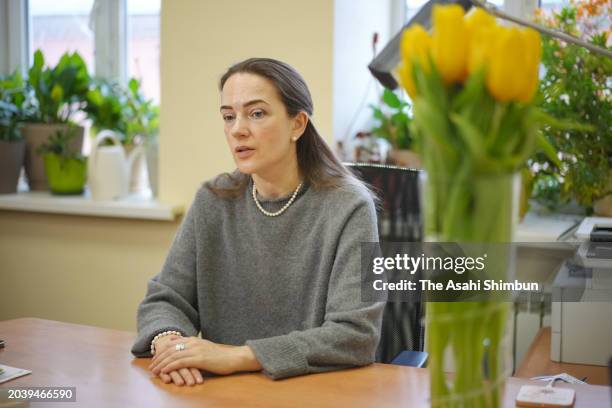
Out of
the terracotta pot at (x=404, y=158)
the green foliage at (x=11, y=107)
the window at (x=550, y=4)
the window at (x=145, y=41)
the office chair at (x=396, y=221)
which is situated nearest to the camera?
the office chair at (x=396, y=221)

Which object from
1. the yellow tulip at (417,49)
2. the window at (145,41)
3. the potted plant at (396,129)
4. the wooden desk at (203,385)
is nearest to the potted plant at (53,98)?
the window at (145,41)

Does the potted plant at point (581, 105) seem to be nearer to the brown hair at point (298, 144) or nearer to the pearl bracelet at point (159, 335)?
the brown hair at point (298, 144)

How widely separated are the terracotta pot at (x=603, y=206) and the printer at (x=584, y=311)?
471mm

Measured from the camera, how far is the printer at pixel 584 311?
1.81m

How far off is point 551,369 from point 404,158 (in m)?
1.07

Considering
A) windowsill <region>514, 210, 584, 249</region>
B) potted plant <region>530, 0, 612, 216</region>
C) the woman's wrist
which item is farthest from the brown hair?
potted plant <region>530, 0, 612, 216</region>

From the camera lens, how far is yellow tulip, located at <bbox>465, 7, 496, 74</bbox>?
0.75 meters

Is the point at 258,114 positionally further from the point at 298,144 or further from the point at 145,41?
the point at 145,41

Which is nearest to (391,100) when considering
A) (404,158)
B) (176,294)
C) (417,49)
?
(404,158)

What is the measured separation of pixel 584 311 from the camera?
1.83 m

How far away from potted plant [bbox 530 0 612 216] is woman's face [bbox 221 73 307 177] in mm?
883

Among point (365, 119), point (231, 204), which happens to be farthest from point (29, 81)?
point (231, 204)

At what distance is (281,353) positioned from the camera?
1.36 metres

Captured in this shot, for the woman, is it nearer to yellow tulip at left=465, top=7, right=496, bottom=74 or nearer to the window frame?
yellow tulip at left=465, top=7, right=496, bottom=74
